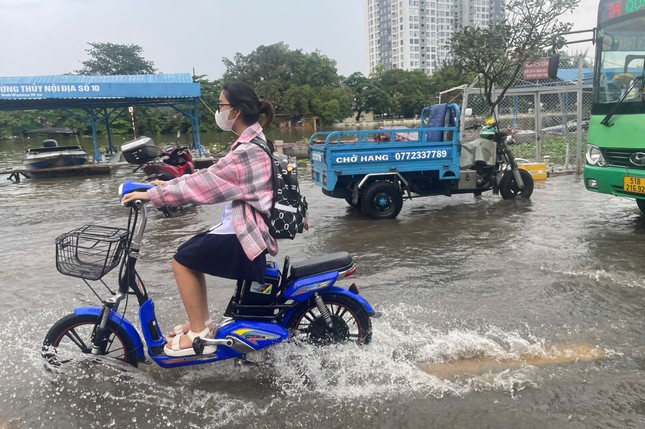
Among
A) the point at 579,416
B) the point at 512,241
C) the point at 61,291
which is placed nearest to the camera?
the point at 579,416

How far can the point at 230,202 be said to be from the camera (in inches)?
118

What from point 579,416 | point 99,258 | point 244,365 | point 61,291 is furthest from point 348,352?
point 61,291

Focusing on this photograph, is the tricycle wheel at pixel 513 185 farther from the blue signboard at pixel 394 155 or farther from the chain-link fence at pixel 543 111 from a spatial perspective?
the blue signboard at pixel 394 155

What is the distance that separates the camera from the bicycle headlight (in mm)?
6605

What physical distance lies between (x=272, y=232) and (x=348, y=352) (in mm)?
1022

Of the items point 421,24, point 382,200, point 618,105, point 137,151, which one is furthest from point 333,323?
point 421,24

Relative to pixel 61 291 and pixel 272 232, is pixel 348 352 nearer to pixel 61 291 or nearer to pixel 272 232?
pixel 272 232

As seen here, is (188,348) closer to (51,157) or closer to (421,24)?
(51,157)

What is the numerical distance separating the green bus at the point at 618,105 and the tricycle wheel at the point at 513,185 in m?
2.04

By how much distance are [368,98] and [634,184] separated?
70004mm

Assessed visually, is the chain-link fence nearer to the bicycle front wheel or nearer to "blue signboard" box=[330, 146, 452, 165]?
"blue signboard" box=[330, 146, 452, 165]

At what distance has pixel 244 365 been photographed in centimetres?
336

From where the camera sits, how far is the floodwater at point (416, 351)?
2.87 metres

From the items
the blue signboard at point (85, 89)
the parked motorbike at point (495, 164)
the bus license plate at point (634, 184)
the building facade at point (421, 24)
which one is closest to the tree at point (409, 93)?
the building facade at point (421, 24)
